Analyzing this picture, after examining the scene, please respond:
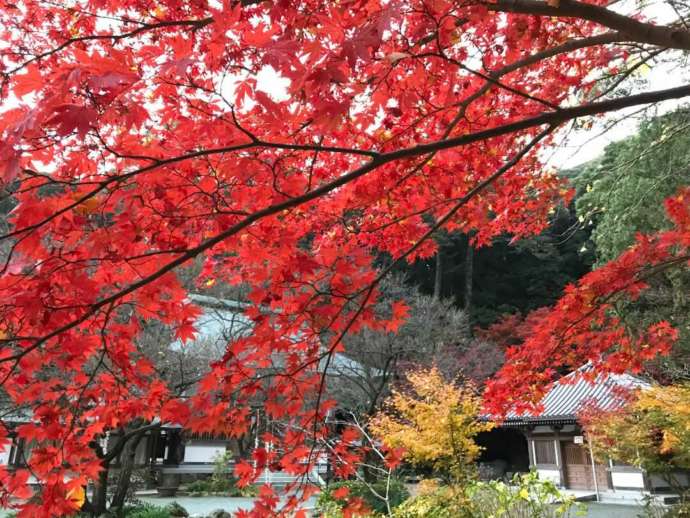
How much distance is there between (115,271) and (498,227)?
4058mm

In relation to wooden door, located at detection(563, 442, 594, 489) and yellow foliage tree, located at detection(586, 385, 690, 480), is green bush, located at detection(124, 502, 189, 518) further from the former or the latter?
wooden door, located at detection(563, 442, 594, 489)

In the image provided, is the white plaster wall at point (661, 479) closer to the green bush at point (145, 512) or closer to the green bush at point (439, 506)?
the green bush at point (439, 506)

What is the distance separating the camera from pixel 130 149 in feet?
8.07

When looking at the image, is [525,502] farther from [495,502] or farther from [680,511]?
[680,511]

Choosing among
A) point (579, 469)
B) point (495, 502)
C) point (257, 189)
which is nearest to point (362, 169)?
point (257, 189)

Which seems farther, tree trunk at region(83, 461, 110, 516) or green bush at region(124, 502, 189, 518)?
green bush at region(124, 502, 189, 518)

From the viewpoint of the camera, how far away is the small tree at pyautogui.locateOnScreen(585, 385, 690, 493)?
9.24m

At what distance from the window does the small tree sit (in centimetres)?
487

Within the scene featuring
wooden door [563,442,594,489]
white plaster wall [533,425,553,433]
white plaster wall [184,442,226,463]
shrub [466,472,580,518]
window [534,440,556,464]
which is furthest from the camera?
white plaster wall [184,442,226,463]

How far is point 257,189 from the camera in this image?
283 cm

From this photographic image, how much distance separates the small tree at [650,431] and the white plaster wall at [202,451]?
1250 cm

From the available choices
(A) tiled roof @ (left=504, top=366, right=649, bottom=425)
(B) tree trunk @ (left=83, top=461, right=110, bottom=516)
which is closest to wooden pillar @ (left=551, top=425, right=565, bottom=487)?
(A) tiled roof @ (left=504, top=366, right=649, bottom=425)

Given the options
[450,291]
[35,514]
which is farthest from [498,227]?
[450,291]

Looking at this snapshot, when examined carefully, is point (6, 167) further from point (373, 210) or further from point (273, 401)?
point (373, 210)
